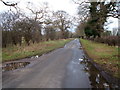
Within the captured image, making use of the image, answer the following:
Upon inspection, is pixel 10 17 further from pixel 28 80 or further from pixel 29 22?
pixel 28 80

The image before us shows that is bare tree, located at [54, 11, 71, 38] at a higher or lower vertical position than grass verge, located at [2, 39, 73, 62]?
higher

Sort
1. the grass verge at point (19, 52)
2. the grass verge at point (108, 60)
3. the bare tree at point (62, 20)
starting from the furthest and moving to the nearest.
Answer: the bare tree at point (62, 20) < the grass verge at point (19, 52) < the grass verge at point (108, 60)

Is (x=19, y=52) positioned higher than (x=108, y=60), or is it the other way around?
(x=19, y=52)

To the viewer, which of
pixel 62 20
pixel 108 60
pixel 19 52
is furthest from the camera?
pixel 62 20

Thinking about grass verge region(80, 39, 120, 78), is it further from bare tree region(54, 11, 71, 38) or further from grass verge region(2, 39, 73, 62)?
bare tree region(54, 11, 71, 38)

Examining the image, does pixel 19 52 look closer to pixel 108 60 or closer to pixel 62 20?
pixel 108 60

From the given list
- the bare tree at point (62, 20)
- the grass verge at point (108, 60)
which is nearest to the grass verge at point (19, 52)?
the grass verge at point (108, 60)

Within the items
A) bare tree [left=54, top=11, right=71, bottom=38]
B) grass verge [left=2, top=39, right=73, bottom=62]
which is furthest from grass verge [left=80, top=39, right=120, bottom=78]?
bare tree [left=54, top=11, right=71, bottom=38]

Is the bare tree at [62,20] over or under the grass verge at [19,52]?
over

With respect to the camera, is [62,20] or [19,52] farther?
[62,20]

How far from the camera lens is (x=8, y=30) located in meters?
19.8

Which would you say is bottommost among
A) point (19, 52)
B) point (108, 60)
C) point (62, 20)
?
point (108, 60)

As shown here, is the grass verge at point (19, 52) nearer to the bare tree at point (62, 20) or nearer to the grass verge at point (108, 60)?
the grass verge at point (108, 60)

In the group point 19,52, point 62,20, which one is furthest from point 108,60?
point 62,20
